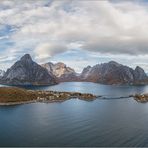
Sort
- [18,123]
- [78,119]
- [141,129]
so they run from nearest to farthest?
1. [141,129]
2. [18,123]
3. [78,119]

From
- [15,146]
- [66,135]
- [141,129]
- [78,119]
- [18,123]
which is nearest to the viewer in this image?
[15,146]

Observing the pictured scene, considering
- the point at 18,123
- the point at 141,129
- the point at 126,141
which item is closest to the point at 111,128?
the point at 141,129

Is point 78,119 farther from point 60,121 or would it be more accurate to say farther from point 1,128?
point 1,128

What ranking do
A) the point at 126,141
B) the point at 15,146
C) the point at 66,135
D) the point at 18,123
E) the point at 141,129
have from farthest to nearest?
the point at 18,123 → the point at 141,129 → the point at 66,135 → the point at 126,141 → the point at 15,146

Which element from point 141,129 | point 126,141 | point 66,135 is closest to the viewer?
point 126,141

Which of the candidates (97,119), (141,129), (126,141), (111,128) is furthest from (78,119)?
(126,141)

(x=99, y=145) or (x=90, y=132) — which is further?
(x=90, y=132)

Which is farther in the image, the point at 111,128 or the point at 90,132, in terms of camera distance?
the point at 111,128

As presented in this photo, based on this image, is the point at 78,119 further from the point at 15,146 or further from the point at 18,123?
the point at 15,146
